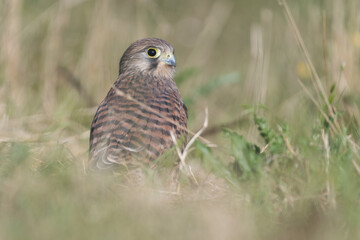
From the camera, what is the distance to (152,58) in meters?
4.37

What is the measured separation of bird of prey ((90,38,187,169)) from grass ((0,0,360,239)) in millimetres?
158

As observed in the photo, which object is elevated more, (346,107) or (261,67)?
(261,67)

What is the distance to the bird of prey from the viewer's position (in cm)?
332

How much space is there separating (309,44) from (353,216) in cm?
332

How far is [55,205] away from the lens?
2.40m

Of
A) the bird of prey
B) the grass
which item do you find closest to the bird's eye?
the bird of prey

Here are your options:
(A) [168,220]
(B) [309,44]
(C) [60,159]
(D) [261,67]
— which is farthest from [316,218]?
(B) [309,44]

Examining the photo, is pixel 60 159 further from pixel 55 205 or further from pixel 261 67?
pixel 261 67

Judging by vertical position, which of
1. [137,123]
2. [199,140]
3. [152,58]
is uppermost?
[152,58]

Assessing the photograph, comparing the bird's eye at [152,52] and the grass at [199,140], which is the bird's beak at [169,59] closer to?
the bird's eye at [152,52]

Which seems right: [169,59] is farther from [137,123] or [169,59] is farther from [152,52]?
[137,123]

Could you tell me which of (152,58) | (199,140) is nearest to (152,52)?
(152,58)

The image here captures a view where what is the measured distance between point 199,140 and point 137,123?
0.41m

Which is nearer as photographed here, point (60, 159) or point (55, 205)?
point (55, 205)
